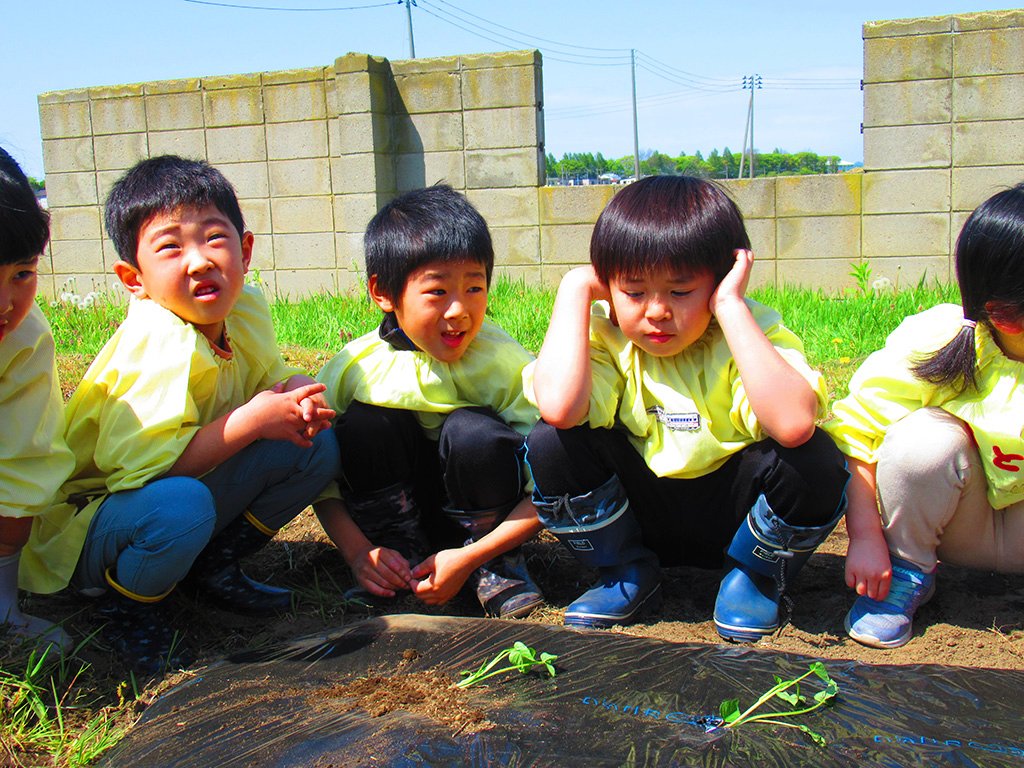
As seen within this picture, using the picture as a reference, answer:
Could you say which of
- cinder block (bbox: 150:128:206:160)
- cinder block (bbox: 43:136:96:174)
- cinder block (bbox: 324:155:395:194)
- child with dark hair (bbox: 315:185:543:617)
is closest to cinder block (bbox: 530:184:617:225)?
cinder block (bbox: 324:155:395:194)

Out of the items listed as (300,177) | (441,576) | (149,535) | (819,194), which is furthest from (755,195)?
(149,535)

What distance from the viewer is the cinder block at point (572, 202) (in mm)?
6238

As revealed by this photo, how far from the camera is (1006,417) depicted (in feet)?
6.02

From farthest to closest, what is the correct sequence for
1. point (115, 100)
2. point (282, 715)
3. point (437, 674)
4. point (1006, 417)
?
point (115, 100), point (1006, 417), point (437, 674), point (282, 715)

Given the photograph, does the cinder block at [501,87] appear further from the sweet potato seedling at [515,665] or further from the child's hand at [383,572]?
the sweet potato seedling at [515,665]

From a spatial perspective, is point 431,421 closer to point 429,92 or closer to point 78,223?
point 429,92

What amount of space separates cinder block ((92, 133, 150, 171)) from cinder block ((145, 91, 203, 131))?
176 millimetres

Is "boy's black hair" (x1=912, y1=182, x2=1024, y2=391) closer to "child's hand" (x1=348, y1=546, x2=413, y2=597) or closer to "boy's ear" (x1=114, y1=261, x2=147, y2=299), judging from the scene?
"child's hand" (x1=348, y1=546, x2=413, y2=597)

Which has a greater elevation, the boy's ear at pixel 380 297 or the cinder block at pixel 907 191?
the cinder block at pixel 907 191

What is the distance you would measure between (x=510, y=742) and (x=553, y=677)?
241mm

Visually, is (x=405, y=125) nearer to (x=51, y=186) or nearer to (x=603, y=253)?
(x=51, y=186)

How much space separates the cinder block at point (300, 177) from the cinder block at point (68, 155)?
5.47ft

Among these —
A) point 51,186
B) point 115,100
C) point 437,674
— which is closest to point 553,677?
point 437,674

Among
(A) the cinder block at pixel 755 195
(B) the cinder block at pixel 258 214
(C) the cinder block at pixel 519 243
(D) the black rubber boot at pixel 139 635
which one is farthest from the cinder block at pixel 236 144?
(D) the black rubber boot at pixel 139 635
